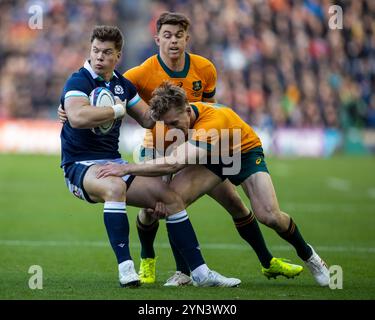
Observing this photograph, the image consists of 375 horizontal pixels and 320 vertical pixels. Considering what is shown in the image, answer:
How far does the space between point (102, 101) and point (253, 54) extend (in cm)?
2176

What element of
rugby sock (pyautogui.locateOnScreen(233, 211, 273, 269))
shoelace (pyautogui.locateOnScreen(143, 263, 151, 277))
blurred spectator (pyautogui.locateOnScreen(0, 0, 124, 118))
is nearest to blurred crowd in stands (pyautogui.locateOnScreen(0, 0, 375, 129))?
blurred spectator (pyautogui.locateOnScreen(0, 0, 124, 118))

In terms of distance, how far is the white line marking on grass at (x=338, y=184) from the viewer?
19.1 meters

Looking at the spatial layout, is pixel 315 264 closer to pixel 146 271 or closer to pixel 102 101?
pixel 146 271

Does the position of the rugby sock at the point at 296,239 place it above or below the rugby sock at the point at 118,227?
below

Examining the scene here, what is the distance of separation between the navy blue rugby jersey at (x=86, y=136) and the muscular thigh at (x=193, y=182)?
1.98 ft

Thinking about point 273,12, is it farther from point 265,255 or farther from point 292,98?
point 265,255

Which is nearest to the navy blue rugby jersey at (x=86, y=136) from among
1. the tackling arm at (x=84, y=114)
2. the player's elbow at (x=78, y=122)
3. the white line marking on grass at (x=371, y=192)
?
the tackling arm at (x=84, y=114)

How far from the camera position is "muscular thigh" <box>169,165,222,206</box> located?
8.18 meters

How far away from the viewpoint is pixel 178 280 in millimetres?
8406

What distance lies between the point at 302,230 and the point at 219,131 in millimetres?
4929

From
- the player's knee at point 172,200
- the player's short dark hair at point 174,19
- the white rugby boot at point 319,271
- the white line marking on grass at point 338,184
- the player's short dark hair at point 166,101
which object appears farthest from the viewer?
the white line marking on grass at point 338,184

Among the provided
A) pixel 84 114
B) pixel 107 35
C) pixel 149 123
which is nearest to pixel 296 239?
pixel 149 123

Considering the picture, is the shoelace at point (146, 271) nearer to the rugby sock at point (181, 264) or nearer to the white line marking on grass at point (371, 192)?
the rugby sock at point (181, 264)

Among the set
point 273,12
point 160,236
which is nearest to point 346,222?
point 160,236
